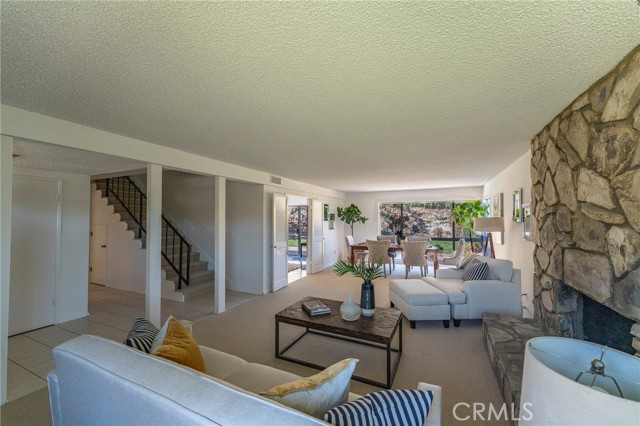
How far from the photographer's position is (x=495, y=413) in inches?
75.2

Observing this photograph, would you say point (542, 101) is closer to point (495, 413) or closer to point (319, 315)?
point (495, 413)

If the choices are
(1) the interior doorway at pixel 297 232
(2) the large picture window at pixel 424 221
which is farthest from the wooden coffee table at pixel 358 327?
(2) the large picture window at pixel 424 221

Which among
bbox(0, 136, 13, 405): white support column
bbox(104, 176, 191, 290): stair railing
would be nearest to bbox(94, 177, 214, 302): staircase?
bbox(104, 176, 191, 290): stair railing

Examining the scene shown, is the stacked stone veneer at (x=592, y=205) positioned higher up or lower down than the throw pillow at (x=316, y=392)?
higher up

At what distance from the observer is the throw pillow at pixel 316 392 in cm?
101

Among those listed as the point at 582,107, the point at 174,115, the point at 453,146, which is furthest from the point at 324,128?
the point at 582,107

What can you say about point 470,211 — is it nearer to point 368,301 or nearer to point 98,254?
point 368,301

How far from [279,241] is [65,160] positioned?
11.3ft

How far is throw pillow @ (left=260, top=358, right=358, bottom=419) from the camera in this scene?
3.30 ft

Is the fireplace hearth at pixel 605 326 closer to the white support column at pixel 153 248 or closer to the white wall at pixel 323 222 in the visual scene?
the white support column at pixel 153 248

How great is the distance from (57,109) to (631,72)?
13.0ft

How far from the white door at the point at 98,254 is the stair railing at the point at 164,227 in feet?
2.23

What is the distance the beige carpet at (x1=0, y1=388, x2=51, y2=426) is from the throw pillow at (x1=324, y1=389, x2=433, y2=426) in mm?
2341

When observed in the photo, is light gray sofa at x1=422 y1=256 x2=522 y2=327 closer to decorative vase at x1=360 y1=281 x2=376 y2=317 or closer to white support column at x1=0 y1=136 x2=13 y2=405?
decorative vase at x1=360 y1=281 x2=376 y2=317
